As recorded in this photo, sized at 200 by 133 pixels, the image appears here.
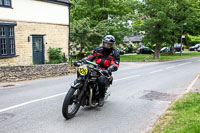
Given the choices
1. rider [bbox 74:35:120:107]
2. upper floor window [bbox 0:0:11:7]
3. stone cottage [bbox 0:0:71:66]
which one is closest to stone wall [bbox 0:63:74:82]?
stone cottage [bbox 0:0:71:66]

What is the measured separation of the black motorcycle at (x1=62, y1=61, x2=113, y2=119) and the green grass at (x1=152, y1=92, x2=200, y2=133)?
185 cm

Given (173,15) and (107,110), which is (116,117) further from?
(173,15)

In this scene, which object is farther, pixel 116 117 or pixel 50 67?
pixel 50 67

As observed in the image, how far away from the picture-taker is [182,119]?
488 centimetres

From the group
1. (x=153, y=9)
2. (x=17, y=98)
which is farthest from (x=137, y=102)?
(x=153, y=9)

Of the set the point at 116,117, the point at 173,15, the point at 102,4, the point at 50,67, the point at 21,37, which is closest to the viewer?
the point at 116,117

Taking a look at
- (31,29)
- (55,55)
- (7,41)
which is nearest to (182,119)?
(7,41)

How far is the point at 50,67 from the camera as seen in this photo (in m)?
14.0

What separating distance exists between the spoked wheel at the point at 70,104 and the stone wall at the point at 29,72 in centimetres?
782

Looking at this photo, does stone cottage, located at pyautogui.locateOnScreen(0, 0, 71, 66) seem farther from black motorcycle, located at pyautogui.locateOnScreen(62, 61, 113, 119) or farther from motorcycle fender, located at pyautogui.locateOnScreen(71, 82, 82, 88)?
motorcycle fender, located at pyautogui.locateOnScreen(71, 82, 82, 88)

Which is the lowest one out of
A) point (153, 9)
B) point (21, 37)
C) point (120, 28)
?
point (21, 37)

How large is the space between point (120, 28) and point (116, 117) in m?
25.4

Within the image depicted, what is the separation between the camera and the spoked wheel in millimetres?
4917

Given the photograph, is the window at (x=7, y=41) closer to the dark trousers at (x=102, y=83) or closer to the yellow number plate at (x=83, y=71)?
the dark trousers at (x=102, y=83)
